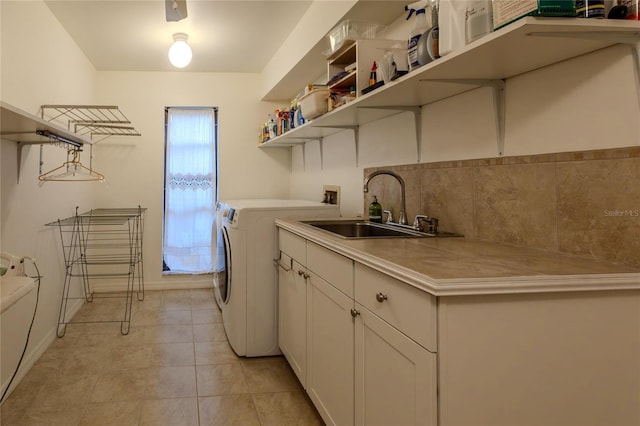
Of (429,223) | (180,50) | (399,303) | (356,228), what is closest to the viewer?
(399,303)

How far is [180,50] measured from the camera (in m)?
3.06

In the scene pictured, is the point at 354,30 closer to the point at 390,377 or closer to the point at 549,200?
the point at 549,200

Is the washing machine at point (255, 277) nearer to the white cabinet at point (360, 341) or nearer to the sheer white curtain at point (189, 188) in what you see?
the white cabinet at point (360, 341)

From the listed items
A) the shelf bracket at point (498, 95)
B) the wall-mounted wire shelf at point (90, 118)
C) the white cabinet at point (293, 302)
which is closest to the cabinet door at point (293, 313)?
the white cabinet at point (293, 302)

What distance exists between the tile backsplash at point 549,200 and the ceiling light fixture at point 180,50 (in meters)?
2.24

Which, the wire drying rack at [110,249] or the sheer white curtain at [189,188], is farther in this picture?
the sheer white curtain at [189,188]

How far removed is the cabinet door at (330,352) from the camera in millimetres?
1415

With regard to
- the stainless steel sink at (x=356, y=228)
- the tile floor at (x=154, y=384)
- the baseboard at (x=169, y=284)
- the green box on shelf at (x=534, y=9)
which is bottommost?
the tile floor at (x=154, y=384)

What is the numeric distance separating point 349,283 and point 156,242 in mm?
3326

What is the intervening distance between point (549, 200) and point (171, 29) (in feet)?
9.72

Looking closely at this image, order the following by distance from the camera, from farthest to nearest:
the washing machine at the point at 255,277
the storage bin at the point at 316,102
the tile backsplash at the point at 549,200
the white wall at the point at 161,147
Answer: the white wall at the point at 161,147
the washing machine at the point at 255,277
the storage bin at the point at 316,102
the tile backsplash at the point at 549,200

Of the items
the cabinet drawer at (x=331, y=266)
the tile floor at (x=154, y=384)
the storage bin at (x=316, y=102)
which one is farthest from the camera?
the storage bin at (x=316, y=102)

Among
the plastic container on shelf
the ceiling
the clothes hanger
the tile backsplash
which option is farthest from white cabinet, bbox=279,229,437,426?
the ceiling

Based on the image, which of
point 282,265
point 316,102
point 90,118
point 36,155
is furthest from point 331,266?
point 90,118
